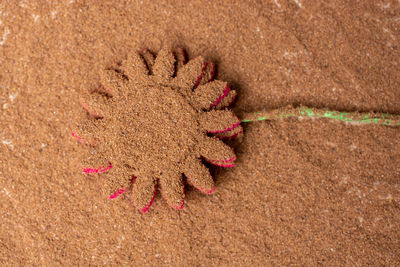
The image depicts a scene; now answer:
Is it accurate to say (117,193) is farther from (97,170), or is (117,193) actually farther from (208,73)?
(208,73)

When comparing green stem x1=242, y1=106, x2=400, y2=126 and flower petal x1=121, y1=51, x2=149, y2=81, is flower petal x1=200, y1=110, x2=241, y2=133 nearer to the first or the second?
green stem x1=242, y1=106, x2=400, y2=126

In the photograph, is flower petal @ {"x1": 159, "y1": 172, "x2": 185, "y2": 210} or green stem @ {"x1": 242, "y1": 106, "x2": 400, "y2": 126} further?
green stem @ {"x1": 242, "y1": 106, "x2": 400, "y2": 126}

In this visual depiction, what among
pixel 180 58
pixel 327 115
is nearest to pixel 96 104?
pixel 180 58

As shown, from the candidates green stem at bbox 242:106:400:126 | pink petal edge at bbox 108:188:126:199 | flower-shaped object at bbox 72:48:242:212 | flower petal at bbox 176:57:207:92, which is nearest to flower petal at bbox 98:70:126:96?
flower-shaped object at bbox 72:48:242:212

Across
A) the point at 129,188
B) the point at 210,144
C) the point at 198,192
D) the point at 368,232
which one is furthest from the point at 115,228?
the point at 368,232

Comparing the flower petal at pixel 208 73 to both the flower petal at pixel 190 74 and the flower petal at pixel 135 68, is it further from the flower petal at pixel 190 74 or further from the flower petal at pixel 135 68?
the flower petal at pixel 135 68
